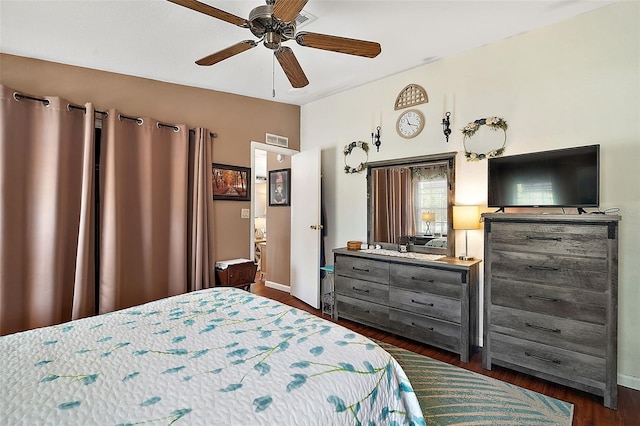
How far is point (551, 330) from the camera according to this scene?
7.07 ft

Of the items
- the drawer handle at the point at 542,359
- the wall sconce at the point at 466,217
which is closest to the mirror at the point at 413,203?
the wall sconce at the point at 466,217

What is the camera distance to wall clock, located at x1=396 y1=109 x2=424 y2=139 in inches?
127

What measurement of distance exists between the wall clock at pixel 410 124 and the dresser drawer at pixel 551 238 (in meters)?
1.31

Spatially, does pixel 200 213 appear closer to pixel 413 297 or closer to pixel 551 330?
pixel 413 297

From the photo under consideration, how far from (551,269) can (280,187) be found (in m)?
3.69

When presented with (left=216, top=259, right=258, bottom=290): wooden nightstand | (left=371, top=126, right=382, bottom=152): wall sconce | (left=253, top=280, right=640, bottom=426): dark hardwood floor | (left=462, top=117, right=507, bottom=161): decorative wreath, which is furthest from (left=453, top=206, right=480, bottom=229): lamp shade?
(left=216, top=259, right=258, bottom=290): wooden nightstand

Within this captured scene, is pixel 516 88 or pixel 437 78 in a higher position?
pixel 437 78

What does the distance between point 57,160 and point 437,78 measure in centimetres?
352

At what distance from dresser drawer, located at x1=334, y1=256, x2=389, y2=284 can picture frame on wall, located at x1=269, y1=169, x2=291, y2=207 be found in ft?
5.73

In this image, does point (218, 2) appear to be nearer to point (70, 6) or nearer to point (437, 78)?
point (70, 6)

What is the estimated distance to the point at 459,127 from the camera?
2.97 m

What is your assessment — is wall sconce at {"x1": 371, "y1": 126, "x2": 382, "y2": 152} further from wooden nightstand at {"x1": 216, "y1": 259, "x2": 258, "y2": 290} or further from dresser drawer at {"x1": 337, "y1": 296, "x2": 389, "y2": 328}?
wooden nightstand at {"x1": 216, "y1": 259, "x2": 258, "y2": 290}

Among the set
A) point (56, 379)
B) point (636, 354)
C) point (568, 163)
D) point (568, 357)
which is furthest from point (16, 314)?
point (636, 354)

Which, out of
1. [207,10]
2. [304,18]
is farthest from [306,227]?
[207,10]
